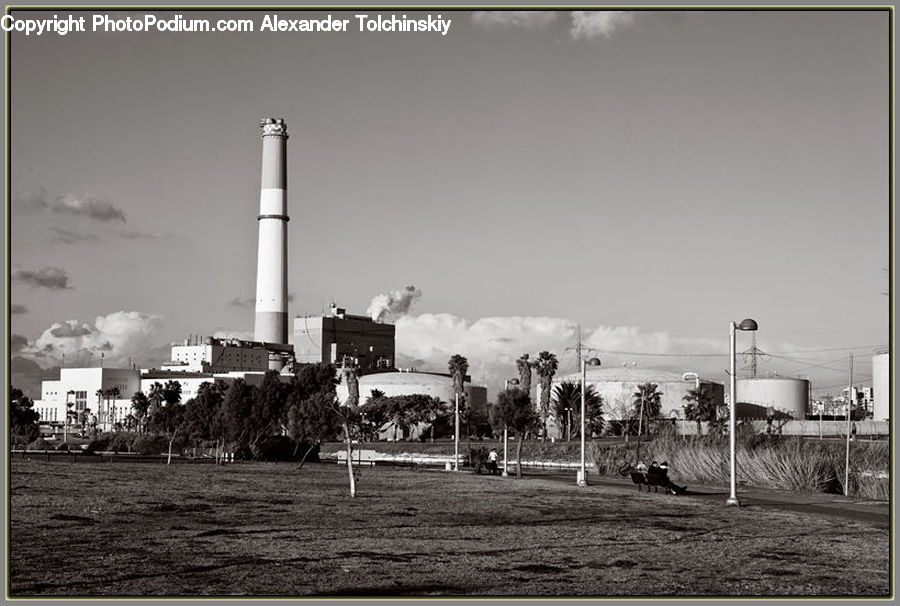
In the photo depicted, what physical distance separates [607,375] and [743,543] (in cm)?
13105

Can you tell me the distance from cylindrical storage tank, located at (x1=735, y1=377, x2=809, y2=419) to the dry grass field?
13190 cm

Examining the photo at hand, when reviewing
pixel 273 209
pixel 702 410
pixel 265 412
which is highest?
pixel 273 209

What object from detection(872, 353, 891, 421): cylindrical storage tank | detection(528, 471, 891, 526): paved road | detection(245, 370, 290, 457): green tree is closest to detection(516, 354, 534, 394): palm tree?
detection(872, 353, 891, 421): cylindrical storage tank

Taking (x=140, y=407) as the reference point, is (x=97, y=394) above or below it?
above

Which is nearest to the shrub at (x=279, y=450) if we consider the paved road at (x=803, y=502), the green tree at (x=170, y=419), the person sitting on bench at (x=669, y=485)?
the green tree at (x=170, y=419)

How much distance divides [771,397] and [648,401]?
113 feet

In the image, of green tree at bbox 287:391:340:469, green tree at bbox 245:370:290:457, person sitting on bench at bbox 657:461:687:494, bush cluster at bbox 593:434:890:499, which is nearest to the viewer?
person sitting on bench at bbox 657:461:687:494

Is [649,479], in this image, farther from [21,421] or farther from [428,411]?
[428,411]

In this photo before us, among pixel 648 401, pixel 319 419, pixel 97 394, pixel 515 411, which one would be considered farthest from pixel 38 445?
pixel 97 394

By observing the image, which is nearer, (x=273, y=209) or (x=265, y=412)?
(x=265, y=412)

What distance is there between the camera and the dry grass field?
558 inches

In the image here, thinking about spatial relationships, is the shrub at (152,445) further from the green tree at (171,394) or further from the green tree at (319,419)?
the green tree at (171,394)

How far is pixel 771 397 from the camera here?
15750cm

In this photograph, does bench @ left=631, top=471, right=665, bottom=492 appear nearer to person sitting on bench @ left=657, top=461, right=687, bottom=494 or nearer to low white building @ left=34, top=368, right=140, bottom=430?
person sitting on bench @ left=657, top=461, right=687, bottom=494
